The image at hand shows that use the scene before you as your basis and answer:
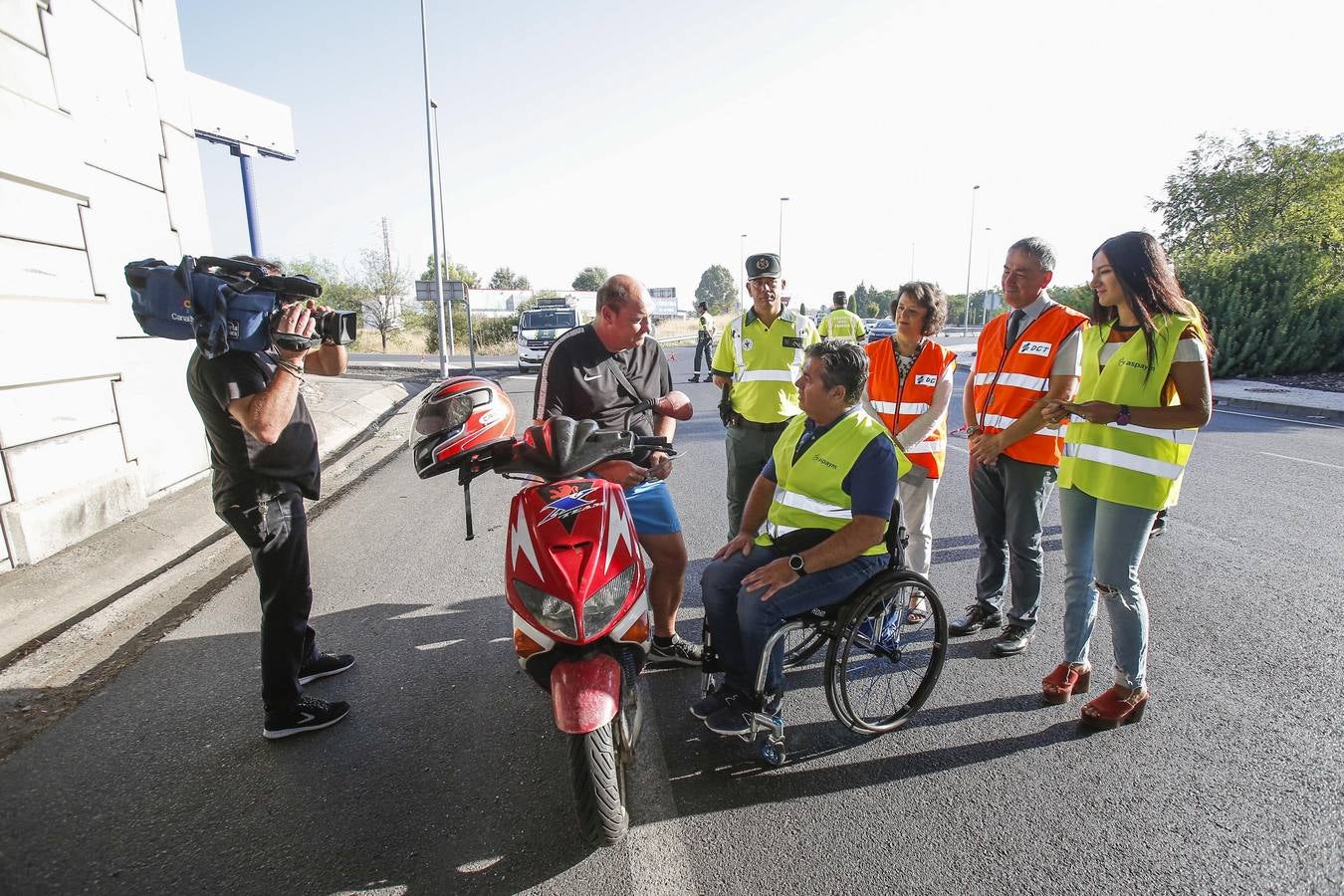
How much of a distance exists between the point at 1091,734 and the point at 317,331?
3.58 meters

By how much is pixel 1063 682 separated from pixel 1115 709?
0.74 ft

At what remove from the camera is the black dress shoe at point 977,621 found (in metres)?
3.68

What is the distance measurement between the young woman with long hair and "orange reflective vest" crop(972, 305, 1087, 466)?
36 centimetres

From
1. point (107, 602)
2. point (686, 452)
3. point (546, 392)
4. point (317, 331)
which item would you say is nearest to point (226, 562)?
point (107, 602)

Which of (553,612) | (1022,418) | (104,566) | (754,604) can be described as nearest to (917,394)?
(1022,418)

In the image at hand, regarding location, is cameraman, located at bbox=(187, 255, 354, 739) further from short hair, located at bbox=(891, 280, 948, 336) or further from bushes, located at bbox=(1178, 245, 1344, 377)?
bushes, located at bbox=(1178, 245, 1344, 377)

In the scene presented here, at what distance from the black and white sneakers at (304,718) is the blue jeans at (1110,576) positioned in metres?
3.29

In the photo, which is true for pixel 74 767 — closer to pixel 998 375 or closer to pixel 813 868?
pixel 813 868

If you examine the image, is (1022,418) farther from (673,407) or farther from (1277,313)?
(1277,313)

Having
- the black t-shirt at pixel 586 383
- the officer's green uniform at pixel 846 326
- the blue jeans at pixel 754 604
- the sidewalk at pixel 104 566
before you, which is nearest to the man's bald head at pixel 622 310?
the black t-shirt at pixel 586 383

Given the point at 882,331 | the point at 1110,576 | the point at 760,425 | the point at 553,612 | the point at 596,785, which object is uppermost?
the point at 882,331

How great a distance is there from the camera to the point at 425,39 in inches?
726

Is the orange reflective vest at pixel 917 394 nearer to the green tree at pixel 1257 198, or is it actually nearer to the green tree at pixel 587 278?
the green tree at pixel 1257 198

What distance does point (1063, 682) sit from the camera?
119 inches
